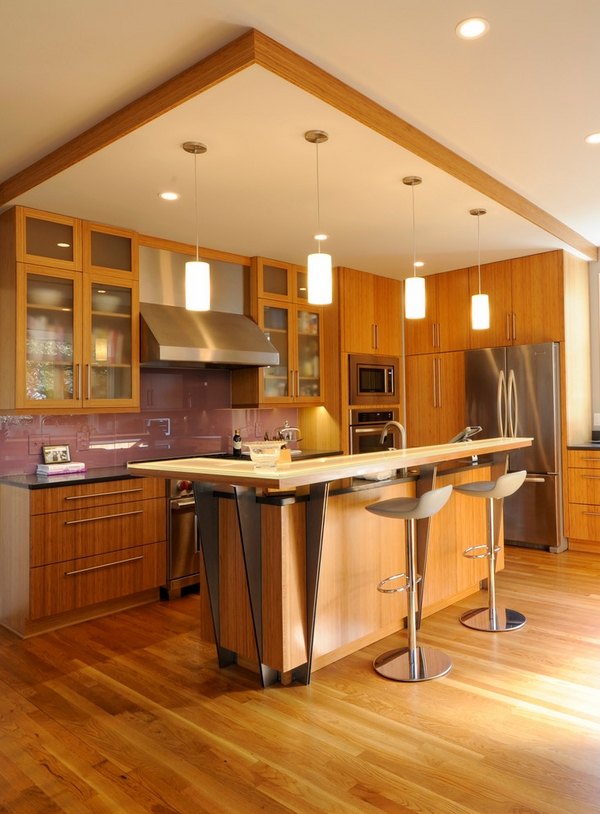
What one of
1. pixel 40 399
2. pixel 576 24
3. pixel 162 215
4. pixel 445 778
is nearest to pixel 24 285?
pixel 40 399

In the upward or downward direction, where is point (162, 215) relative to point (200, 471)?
upward

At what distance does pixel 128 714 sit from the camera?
2.48m

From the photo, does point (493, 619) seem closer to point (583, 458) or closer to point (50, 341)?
point (583, 458)

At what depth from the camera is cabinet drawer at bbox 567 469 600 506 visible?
4980mm

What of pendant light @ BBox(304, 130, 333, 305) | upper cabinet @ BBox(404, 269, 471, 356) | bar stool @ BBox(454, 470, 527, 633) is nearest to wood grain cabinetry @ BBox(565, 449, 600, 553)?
upper cabinet @ BBox(404, 269, 471, 356)

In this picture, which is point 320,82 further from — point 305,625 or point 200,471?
point 305,625

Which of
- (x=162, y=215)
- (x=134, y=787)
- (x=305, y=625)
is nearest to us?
(x=134, y=787)

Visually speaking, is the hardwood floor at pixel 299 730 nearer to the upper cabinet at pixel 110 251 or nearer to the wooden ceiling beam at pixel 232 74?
the upper cabinet at pixel 110 251

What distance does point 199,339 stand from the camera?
4.30 metres

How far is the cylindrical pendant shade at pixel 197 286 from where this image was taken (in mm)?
2799

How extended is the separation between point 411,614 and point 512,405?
286cm

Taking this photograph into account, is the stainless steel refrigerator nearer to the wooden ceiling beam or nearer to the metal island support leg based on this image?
the wooden ceiling beam

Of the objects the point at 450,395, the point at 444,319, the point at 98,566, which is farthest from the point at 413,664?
the point at 444,319

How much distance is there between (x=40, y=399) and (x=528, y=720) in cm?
308
